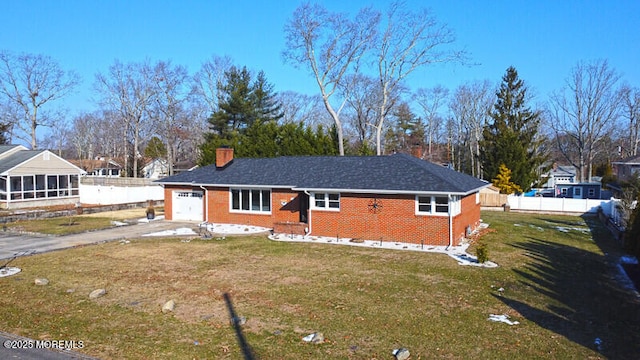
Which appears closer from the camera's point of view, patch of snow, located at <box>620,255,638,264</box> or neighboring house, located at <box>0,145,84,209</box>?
patch of snow, located at <box>620,255,638,264</box>

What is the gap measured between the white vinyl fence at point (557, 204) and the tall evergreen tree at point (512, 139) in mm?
7087

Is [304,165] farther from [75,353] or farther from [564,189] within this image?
[564,189]

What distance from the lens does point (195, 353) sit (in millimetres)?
8797

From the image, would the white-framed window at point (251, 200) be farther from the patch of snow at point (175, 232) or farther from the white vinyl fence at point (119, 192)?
the white vinyl fence at point (119, 192)

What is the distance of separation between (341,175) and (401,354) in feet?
48.7

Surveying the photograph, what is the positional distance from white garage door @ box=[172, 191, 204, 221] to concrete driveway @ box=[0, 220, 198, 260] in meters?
0.86

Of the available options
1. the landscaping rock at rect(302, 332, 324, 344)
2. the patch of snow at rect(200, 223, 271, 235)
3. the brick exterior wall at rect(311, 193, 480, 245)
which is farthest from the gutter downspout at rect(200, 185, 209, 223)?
the landscaping rock at rect(302, 332, 324, 344)

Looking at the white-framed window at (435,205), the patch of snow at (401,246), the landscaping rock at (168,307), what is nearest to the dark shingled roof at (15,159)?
the patch of snow at (401,246)

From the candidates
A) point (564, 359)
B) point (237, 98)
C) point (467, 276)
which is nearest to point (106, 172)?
point (237, 98)

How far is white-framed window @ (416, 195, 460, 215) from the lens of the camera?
19.7 meters

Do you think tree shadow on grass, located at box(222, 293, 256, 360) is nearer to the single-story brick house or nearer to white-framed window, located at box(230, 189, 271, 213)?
the single-story brick house

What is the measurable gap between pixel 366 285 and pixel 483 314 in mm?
3642

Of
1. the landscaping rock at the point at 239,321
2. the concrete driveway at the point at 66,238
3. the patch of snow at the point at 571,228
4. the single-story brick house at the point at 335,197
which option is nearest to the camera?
the landscaping rock at the point at 239,321

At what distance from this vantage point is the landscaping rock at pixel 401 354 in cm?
842
